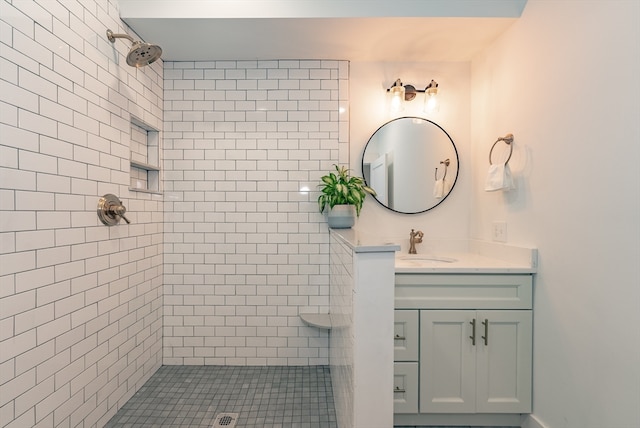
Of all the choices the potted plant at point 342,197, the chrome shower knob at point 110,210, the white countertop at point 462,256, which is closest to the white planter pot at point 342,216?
the potted plant at point 342,197

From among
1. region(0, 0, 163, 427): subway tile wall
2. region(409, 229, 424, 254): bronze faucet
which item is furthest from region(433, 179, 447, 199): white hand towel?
region(0, 0, 163, 427): subway tile wall

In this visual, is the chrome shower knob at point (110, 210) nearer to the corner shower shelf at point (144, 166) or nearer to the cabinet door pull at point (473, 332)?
the corner shower shelf at point (144, 166)

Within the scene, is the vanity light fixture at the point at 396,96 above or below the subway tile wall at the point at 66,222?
above

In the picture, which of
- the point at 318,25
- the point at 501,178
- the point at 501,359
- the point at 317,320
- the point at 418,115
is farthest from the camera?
the point at 418,115

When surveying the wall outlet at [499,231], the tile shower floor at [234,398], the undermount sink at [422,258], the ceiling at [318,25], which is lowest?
the tile shower floor at [234,398]

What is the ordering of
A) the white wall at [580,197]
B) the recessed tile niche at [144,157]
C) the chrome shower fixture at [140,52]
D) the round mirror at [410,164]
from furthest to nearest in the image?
1. the round mirror at [410,164]
2. the recessed tile niche at [144,157]
3. the chrome shower fixture at [140,52]
4. the white wall at [580,197]

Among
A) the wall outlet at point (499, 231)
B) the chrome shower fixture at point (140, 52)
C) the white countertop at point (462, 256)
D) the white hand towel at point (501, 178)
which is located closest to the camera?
the chrome shower fixture at point (140, 52)

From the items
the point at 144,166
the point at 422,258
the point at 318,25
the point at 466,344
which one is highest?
the point at 318,25

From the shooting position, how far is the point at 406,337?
178 cm

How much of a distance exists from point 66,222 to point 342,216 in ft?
5.06

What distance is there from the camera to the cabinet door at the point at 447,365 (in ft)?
5.84

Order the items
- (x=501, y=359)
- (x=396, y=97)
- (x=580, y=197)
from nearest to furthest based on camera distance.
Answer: (x=580, y=197)
(x=501, y=359)
(x=396, y=97)

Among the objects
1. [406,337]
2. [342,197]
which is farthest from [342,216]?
[406,337]

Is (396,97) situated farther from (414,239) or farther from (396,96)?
(414,239)
